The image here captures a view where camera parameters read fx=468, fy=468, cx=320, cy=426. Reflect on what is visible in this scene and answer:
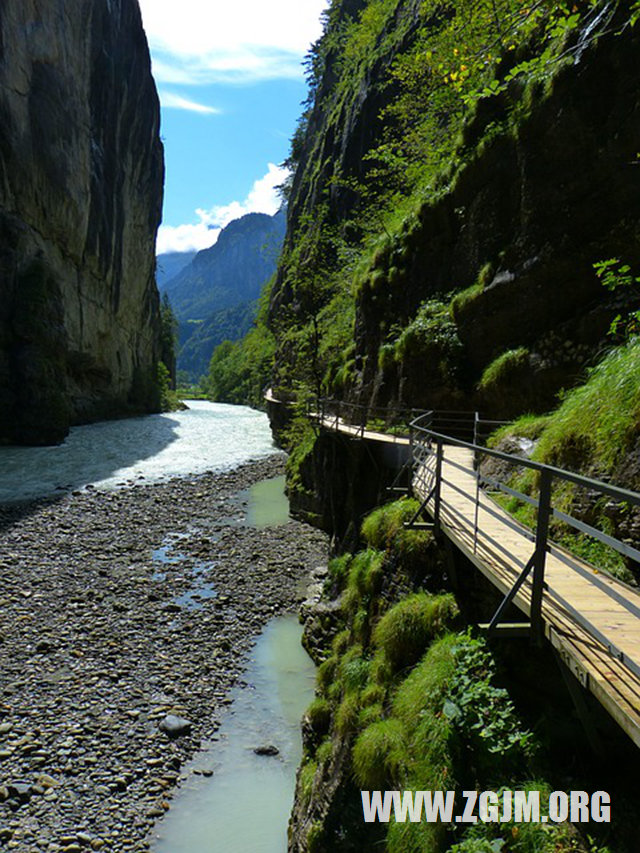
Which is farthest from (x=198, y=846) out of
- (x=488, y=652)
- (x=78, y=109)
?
(x=78, y=109)

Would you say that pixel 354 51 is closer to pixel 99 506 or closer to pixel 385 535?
pixel 99 506

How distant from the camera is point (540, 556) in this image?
11.0 ft

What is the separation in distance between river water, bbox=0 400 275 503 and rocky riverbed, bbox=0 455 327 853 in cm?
486

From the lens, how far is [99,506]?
1994cm

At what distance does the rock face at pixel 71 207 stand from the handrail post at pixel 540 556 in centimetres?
3469

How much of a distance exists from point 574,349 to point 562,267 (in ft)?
6.60

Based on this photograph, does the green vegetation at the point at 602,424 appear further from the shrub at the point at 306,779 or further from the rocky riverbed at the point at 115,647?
the rocky riverbed at the point at 115,647

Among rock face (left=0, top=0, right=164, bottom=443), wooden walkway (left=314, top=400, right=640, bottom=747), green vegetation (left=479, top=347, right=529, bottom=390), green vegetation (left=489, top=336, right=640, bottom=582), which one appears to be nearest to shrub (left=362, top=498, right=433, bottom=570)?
wooden walkway (left=314, top=400, right=640, bottom=747)

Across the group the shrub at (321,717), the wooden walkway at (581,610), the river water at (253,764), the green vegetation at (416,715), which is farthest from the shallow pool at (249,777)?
the wooden walkway at (581,610)

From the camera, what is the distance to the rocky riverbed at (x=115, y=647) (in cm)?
650

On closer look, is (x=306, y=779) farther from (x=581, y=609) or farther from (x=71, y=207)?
(x=71, y=207)

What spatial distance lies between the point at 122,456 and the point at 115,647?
74.9ft

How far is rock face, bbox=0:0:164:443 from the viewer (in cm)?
3147

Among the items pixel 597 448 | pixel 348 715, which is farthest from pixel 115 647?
pixel 597 448
